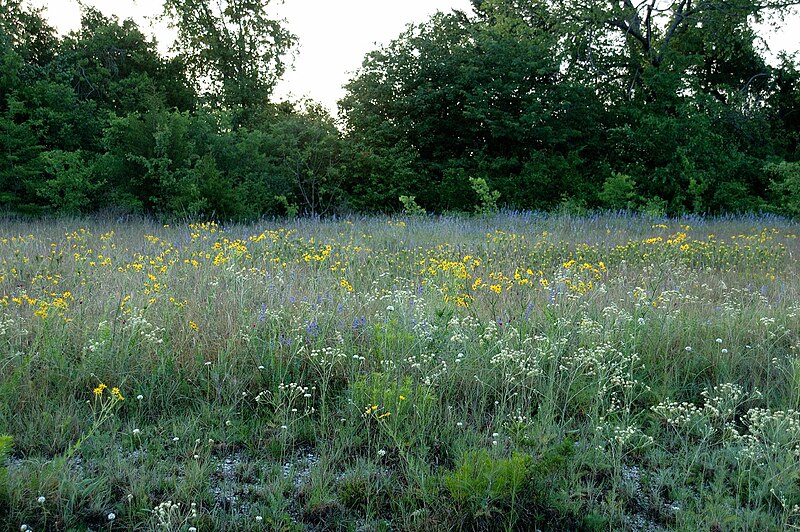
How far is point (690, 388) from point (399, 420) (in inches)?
74.4

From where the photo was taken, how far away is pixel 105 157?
41.3 feet

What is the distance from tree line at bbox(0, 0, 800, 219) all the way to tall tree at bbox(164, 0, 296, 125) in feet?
1.20

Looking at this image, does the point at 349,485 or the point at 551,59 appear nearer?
the point at 349,485

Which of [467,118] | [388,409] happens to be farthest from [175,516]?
[467,118]

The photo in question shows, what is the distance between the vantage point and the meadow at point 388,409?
276 cm

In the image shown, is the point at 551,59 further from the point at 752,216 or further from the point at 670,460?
the point at 670,460

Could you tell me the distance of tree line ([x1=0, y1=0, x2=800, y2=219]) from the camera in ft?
46.7

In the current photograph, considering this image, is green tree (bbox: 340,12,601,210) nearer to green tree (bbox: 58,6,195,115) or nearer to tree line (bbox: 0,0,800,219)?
tree line (bbox: 0,0,800,219)

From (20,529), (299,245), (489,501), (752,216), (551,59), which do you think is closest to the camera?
(20,529)

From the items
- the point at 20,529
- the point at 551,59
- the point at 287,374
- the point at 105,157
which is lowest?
the point at 20,529

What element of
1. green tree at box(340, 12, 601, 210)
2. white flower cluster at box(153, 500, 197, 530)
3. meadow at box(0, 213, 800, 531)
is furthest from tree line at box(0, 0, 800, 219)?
white flower cluster at box(153, 500, 197, 530)

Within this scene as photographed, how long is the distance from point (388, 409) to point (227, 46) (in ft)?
71.3

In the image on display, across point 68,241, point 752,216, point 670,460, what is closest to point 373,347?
point 670,460

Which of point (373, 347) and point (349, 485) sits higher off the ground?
point (373, 347)
